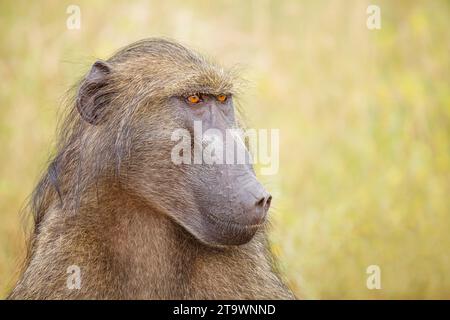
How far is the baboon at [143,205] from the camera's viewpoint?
4.18 metres

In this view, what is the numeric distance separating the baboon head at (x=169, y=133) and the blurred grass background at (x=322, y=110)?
2.94 m

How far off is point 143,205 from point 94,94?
0.66m

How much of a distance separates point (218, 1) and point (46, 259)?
18.6 ft

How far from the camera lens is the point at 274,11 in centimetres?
930

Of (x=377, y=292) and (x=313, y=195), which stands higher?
(x=313, y=195)

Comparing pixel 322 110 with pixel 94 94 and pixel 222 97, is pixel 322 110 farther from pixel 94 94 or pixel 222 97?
pixel 94 94

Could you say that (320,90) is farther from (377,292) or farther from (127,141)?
(127,141)

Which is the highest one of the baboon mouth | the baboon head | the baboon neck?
the baboon head

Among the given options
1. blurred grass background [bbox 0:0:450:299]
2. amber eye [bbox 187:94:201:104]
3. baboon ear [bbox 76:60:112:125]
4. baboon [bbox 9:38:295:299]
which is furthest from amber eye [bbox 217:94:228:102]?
blurred grass background [bbox 0:0:450:299]

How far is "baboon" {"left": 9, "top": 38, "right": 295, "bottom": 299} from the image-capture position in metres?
4.18

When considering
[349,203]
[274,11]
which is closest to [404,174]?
[349,203]

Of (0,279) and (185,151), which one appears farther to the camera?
(0,279)

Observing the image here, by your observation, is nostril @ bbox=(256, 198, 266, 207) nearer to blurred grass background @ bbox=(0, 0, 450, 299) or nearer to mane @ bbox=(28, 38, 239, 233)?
mane @ bbox=(28, 38, 239, 233)

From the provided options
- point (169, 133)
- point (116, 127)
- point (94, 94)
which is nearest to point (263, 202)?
point (169, 133)
